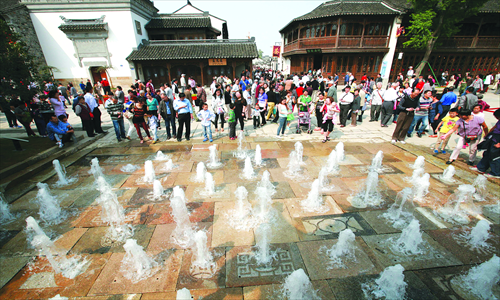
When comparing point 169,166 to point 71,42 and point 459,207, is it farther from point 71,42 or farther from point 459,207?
point 71,42

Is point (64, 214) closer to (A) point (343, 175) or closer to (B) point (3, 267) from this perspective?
(B) point (3, 267)

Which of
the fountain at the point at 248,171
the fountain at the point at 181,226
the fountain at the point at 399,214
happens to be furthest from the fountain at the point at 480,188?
the fountain at the point at 181,226

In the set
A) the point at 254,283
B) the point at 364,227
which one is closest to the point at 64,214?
the point at 254,283

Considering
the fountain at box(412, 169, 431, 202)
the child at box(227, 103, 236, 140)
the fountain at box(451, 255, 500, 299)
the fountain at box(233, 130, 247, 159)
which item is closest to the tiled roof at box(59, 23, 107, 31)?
the child at box(227, 103, 236, 140)

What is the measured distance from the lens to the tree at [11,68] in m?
5.71

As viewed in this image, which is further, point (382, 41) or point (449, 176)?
point (382, 41)

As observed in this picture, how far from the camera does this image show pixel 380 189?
548cm

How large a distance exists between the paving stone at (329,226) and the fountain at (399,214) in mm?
549

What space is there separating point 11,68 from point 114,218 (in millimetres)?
5159

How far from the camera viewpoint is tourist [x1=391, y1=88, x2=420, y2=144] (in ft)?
25.6

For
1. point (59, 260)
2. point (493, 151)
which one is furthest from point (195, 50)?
point (493, 151)

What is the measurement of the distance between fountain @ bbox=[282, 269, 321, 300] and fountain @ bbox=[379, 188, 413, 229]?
2382mm

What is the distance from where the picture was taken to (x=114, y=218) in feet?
15.0

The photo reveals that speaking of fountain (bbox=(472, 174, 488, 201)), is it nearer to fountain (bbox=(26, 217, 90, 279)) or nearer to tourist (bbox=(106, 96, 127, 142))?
fountain (bbox=(26, 217, 90, 279))
